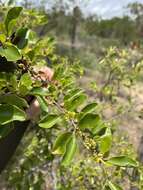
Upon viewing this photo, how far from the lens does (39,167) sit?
232 centimetres

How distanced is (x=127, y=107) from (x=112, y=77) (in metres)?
0.25

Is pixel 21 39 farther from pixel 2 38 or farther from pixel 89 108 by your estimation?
pixel 89 108

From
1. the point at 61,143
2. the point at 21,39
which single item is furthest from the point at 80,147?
the point at 61,143

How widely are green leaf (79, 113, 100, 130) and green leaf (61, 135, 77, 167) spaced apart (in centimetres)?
3

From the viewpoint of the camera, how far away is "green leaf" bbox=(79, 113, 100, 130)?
0.97 metres

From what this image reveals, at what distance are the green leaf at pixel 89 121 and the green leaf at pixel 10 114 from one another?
0.38 feet

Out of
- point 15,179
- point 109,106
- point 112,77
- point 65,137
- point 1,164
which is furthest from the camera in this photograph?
point 112,77

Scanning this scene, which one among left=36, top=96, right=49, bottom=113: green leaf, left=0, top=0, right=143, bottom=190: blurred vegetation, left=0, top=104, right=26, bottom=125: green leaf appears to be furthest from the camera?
left=0, top=0, right=143, bottom=190: blurred vegetation

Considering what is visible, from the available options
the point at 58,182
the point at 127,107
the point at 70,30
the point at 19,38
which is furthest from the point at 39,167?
the point at 70,30

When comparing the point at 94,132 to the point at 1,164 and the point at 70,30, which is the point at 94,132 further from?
the point at 70,30

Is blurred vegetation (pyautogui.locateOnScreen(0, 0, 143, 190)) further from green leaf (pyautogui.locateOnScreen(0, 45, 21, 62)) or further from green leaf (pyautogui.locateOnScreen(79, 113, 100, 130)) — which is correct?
green leaf (pyautogui.locateOnScreen(0, 45, 21, 62))

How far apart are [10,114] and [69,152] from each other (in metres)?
0.13

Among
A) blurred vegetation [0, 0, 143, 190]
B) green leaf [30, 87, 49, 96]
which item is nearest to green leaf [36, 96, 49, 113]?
green leaf [30, 87, 49, 96]

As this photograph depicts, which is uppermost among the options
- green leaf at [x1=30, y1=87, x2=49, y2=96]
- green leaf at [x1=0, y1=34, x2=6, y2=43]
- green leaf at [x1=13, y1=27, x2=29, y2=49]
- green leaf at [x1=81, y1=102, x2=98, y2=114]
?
green leaf at [x1=0, y1=34, x2=6, y2=43]
